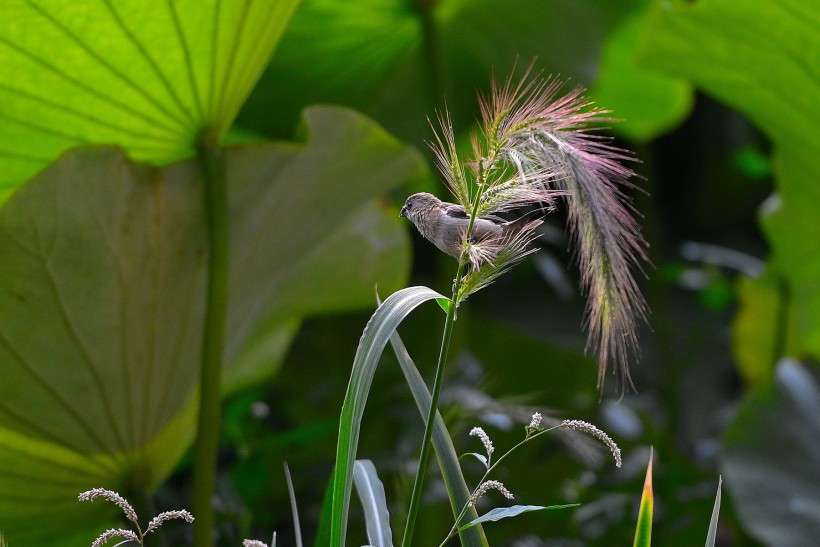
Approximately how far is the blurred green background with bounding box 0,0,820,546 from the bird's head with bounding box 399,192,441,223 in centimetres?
7

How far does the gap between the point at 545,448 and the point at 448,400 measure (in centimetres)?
51

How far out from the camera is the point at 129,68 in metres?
0.50

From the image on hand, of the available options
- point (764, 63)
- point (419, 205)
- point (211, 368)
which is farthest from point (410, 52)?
point (419, 205)

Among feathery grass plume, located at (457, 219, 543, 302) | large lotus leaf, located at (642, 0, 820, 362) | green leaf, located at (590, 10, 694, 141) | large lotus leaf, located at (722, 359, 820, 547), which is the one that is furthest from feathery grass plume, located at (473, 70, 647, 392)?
green leaf, located at (590, 10, 694, 141)

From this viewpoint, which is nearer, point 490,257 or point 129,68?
point 490,257

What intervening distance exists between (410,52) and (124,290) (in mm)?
414

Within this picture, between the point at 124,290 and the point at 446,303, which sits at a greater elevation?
the point at 446,303

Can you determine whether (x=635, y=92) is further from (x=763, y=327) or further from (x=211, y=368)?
(x=211, y=368)

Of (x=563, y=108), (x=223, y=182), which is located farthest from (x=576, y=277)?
(x=563, y=108)

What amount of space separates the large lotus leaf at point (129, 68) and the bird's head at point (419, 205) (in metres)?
0.26

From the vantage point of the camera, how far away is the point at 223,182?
0.54m

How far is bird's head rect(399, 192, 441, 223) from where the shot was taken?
0.28 metres

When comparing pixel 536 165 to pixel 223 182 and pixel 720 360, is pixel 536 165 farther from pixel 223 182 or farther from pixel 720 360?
pixel 720 360

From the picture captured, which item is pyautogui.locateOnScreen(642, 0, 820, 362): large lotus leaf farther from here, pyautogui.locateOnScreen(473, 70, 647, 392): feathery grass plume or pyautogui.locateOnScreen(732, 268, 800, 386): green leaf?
pyautogui.locateOnScreen(473, 70, 647, 392): feathery grass plume
